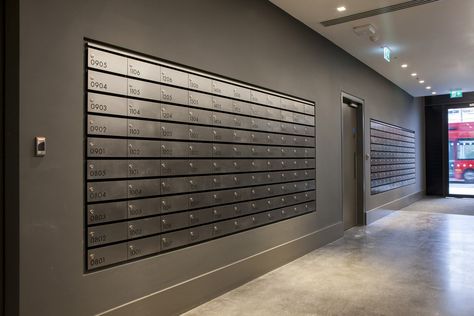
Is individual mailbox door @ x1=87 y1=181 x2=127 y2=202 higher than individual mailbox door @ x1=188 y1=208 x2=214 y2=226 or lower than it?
higher

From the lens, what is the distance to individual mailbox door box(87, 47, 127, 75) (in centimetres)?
243

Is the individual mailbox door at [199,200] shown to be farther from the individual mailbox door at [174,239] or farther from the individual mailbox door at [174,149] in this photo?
the individual mailbox door at [174,149]

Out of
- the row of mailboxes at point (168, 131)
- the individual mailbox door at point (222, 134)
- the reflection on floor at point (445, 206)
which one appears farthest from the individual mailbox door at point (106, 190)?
the reflection on floor at point (445, 206)

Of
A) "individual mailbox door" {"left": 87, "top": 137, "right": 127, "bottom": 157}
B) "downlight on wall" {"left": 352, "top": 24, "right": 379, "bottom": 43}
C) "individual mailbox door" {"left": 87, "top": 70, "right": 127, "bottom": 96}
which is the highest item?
"downlight on wall" {"left": 352, "top": 24, "right": 379, "bottom": 43}

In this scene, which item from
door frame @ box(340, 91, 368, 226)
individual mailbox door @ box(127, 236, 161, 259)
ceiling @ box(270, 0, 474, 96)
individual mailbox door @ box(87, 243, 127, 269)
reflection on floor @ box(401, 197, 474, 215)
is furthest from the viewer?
reflection on floor @ box(401, 197, 474, 215)

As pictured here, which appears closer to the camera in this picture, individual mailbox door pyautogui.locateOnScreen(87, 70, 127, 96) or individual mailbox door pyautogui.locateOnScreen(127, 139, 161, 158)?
individual mailbox door pyautogui.locateOnScreen(87, 70, 127, 96)

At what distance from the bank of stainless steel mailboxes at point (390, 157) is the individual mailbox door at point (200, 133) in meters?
4.97

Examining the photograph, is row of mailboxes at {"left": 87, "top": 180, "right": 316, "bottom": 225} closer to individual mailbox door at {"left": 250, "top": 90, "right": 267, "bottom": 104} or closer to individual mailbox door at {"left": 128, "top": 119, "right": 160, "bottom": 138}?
individual mailbox door at {"left": 128, "top": 119, "right": 160, "bottom": 138}

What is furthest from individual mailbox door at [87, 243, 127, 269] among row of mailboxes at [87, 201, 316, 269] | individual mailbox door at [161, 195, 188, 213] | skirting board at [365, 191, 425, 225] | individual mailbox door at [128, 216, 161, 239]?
skirting board at [365, 191, 425, 225]

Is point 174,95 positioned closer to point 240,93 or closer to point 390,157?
point 240,93

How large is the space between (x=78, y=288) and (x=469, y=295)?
3.28 m

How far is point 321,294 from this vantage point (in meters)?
3.44

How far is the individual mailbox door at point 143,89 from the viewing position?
106 inches
